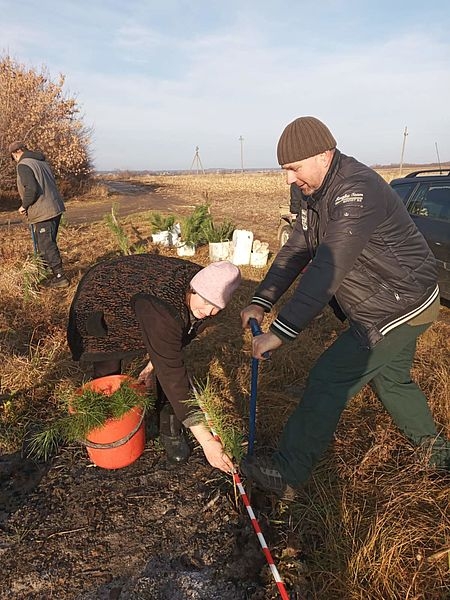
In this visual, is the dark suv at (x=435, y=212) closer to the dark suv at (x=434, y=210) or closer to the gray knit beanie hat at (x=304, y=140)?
the dark suv at (x=434, y=210)

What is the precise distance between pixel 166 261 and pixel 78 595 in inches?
66.2

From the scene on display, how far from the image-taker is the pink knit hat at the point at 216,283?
6.64 feet

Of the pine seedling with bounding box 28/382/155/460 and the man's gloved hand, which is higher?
the pine seedling with bounding box 28/382/155/460

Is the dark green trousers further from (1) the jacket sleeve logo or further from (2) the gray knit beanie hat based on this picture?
(2) the gray knit beanie hat

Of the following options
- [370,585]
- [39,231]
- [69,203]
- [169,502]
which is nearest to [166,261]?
[169,502]

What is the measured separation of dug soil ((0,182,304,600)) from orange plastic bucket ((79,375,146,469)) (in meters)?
0.11

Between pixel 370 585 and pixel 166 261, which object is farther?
pixel 166 261

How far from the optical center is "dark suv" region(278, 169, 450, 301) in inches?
187

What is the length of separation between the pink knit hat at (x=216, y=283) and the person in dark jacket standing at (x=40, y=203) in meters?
4.18

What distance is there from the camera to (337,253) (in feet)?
5.75

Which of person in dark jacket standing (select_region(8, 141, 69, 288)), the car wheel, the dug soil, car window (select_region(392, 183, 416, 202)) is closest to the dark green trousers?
the dug soil

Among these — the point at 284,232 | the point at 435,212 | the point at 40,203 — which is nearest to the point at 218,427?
the point at 435,212

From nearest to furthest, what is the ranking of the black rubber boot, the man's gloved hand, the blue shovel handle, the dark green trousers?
1. the dark green trousers
2. the blue shovel handle
3. the black rubber boot
4. the man's gloved hand

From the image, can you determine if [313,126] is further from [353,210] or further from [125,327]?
[125,327]
